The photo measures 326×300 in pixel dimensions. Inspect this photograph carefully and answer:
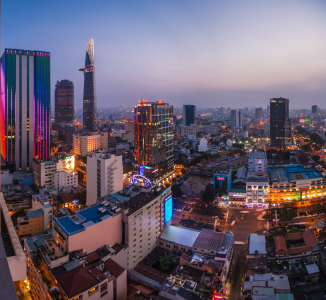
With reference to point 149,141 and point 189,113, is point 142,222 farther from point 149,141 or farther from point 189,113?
point 189,113

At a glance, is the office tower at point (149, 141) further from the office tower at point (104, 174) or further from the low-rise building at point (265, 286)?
the low-rise building at point (265, 286)

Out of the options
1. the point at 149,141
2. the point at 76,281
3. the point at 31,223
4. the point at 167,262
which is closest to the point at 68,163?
the point at 149,141

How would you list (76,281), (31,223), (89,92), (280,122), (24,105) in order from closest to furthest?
(76,281) → (31,223) → (24,105) → (280,122) → (89,92)

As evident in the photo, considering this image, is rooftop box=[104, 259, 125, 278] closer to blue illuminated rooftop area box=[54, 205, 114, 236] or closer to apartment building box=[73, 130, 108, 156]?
blue illuminated rooftop area box=[54, 205, 114, 236]

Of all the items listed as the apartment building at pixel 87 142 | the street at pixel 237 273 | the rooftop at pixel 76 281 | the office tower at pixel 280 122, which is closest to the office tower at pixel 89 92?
the apartment building at pixel 87 142

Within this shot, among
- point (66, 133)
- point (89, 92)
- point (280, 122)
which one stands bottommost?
point (66, 133)

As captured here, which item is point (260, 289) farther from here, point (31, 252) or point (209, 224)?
point (31, 252)

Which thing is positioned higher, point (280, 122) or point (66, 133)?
point (280, 122)
